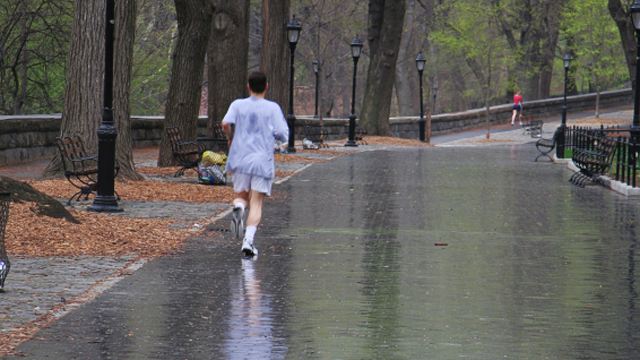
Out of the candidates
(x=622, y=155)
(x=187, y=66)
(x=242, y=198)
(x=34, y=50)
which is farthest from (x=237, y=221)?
(x=34, y=50)

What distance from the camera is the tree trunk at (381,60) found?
1384 inches

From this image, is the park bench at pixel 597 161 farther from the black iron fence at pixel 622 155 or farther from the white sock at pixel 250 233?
the white sock at pixel 250 233

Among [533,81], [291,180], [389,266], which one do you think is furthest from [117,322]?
[533,81]

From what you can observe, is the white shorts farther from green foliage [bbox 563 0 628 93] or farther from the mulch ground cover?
green foliage [bbox 563 0 628 93]

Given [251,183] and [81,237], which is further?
[81,237]

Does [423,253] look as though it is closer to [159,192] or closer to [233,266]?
[233,266]

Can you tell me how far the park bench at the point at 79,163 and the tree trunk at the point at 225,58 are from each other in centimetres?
813

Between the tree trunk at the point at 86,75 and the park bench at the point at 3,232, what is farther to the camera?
the tree trunk at the point at 86,75

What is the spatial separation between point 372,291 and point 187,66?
42.0 ft

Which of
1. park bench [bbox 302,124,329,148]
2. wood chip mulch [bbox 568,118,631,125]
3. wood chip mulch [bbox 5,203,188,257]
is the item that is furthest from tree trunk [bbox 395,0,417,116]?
wood chip mulch [bbox 5,203,188,257]

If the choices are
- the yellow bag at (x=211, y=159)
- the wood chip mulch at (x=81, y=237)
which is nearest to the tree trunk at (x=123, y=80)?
the yellow bag at (x=211, y=159)

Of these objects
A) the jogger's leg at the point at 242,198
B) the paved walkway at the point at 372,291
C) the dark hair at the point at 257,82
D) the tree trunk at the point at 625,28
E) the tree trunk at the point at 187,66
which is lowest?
the paved walkway at the point at 372,291

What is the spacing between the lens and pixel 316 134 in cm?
3256

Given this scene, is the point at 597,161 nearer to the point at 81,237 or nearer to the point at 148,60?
the point at 81,237
